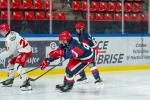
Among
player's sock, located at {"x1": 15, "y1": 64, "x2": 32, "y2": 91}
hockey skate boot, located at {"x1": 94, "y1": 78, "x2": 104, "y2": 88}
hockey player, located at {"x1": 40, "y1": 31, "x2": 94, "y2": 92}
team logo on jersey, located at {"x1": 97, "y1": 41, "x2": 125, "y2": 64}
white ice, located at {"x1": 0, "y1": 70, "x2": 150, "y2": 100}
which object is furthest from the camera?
team logo on jersey, located at {"x1": 97, "y1": 41, "x2": 125, "y2": 64}

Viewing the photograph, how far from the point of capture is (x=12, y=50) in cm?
842

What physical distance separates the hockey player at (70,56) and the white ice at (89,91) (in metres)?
0.21

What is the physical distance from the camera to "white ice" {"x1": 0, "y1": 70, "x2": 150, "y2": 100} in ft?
25.5

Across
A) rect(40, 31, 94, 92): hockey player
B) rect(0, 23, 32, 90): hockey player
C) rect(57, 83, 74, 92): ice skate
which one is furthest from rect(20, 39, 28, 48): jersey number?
rect(57, 83, 74, 92): ice skate

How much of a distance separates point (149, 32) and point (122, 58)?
1.22 metres

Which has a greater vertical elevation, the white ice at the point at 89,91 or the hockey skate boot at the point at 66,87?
the hockey skate boot at the point at 66,87

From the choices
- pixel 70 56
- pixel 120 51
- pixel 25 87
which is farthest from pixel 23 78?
pixel 120 51

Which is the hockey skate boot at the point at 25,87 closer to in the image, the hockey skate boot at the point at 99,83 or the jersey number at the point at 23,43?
the jersey number at the point at 23,43

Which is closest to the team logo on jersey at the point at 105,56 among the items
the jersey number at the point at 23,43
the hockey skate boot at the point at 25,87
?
the jersey number at the point at 23,43

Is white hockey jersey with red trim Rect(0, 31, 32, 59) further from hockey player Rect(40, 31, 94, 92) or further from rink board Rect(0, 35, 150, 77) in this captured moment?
rink board Rect(0, 35, 150, 77)

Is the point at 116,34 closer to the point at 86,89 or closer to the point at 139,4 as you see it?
the point at 139,4

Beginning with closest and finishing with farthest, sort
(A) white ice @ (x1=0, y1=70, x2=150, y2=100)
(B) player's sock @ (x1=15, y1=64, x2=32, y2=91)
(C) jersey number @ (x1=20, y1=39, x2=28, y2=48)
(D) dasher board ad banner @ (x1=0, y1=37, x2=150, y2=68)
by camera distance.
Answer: (A) white ice @ (x1=0, y1=70, x2=150, y2=100)
(B) player's sock @ (x1=15, y1=64, x2=32, y2=91)
(C) jersey number @ (x1=20, y1=39, x2=28, y2=48)
(D) dasher board ad banner @ (x1=0, y1=37, x2=150, y2=68)

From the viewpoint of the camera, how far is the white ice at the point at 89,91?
7.79 m

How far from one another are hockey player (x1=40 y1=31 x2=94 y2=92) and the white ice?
212 millimetres
